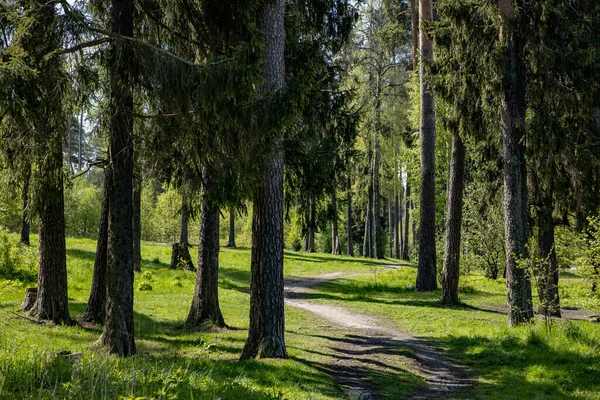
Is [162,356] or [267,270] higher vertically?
[267,270]

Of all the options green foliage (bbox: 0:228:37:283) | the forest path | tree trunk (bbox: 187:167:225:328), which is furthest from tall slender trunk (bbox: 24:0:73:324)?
green foliage (bbox: 0:228:37:283)

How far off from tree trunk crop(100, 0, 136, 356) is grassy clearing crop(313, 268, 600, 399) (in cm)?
556

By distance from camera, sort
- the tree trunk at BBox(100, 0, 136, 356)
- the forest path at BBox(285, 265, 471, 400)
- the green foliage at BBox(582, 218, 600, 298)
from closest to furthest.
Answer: the forest path at BBox(285, 265, 471, 400) → the tree trunk at BBox(100, 0, 136, 356) → the green foliage at BBox(582, 218, 600, 298)

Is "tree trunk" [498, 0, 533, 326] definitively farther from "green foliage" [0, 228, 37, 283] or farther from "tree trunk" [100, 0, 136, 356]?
"green foliage" [0, 228, 37, 283]

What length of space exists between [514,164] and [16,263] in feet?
48.2

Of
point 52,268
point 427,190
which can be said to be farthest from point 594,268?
point 52,268

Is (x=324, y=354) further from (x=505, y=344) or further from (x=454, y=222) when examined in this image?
(x=454, y=222)

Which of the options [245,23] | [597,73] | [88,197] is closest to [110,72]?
[245,23]

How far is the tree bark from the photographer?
59.7ft

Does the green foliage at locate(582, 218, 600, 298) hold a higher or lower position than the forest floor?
higher

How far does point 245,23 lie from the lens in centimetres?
857

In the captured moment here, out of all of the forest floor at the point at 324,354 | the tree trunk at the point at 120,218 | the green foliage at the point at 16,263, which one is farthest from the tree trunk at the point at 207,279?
the green foliage at the point at 16,263

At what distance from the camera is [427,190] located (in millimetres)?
18312

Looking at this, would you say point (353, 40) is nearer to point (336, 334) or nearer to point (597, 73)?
point (597, 73)
